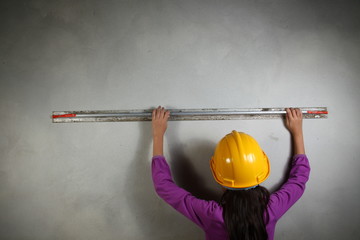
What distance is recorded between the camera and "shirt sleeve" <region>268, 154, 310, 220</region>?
40.0 inches

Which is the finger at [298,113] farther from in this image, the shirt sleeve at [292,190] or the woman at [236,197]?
the woman at [236,197]

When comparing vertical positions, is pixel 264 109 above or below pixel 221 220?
above

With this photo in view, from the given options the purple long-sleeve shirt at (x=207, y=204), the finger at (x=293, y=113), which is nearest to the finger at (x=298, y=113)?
the finger at (x=293, y=113)

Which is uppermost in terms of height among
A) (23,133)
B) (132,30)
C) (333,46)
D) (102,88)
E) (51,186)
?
(132,30)

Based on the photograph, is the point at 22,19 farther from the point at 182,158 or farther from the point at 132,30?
the point at 182,158

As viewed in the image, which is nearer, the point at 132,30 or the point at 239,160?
the point at 239,160

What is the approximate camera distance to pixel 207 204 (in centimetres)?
100

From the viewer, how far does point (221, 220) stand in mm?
935

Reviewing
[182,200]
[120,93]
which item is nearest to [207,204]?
[182,200]

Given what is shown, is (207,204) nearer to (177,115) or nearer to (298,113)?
(177,115)

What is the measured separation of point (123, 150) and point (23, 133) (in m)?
0.76

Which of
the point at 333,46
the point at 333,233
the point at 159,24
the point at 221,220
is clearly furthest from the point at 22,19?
the point at 333,233

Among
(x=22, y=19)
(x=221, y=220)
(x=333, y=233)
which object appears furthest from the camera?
(x=333, y=233)

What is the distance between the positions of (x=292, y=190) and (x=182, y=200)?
717mm
